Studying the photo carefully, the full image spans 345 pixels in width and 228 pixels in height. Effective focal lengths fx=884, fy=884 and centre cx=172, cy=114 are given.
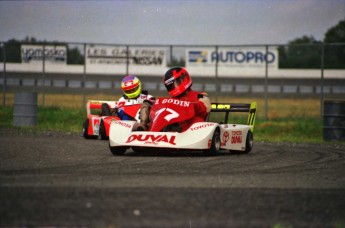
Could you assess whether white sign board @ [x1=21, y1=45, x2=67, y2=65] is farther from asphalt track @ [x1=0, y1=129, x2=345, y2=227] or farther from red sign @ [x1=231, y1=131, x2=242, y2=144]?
asphalt track @ [x1=0, y1=129, x2=345, y2=227]

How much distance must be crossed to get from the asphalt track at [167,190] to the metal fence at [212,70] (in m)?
13.4

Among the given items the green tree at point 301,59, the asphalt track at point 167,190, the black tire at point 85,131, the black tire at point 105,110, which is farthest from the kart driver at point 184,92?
the green tree at point 301,59

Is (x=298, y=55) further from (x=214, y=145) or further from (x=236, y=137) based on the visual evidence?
(x=214, y=145)

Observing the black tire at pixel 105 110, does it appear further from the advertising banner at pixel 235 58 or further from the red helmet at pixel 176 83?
the advertising banner at pixel 235 58

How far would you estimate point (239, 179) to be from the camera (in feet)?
31.6

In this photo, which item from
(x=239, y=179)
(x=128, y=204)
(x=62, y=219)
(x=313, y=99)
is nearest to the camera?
(x=62, y=219)

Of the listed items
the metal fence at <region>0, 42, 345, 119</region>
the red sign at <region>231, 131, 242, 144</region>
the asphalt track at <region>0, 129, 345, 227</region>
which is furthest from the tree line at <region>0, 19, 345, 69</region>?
the asphalt track at <region>0, 129, 345, 227</region>

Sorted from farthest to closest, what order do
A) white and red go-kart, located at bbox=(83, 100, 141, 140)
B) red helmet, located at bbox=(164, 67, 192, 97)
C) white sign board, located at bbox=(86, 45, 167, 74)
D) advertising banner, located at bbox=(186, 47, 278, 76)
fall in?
advertising banner, located at bbox=(186, 47, 278, 76), white sign board, located at bbox=(86, 45, 167, 74), white and red go-kart, located at bbox=(83, 100, 141, 140), red helmet, located at bbox=(164, 67, 192, 97)

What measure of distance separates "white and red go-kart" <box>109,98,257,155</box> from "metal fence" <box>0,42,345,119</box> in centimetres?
1187

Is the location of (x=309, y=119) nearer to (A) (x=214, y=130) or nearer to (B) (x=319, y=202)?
(A) (x=214, y=130)

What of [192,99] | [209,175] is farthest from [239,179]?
[192,99]

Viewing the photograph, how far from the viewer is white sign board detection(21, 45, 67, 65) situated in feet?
93.5

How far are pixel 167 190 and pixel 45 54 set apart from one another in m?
20.9

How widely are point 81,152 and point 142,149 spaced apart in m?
1.02
